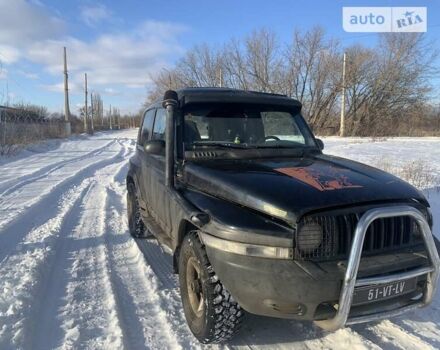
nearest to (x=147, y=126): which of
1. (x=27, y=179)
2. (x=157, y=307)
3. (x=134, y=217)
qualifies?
(x=134, y=217)

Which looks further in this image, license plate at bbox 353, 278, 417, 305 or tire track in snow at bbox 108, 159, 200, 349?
tire track in snow at bbox 108, 159, 200, 349

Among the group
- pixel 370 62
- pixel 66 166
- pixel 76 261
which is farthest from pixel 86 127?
pixel 76 261

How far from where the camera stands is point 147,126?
5.93m

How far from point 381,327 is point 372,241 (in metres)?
1.06

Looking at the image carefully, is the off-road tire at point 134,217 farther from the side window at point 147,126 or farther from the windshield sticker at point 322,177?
the windshield sticker at point 322,177

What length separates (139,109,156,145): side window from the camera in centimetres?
570

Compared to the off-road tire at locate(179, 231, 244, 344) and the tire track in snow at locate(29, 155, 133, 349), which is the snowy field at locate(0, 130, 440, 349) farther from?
the off-road tire at locate(179, 231, 244, 344)

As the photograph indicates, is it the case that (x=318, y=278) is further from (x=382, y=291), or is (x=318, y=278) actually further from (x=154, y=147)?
(x=154, y=147)

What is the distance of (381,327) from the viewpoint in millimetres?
3484

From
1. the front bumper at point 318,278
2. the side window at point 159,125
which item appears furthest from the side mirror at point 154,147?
the front bumper at point 318,278

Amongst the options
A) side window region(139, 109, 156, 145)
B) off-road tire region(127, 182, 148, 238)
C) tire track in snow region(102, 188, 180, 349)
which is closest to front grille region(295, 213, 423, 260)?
tire track in snow region(102, 188, 180, 349)

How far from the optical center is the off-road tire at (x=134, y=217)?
612cm

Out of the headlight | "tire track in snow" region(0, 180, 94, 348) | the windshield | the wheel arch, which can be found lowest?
"tire track in snow" region(0, 180, 94, 348)

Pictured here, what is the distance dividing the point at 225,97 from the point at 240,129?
0.38 metres
